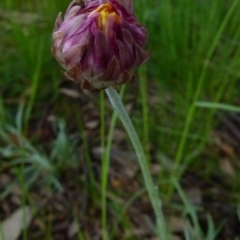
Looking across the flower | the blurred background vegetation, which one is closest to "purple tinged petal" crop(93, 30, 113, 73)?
the flower

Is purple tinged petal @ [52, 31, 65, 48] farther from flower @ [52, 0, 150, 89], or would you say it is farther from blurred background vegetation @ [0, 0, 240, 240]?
blurred background vegetation @ [0, 0, 240, 240]

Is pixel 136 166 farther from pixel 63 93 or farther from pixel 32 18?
pixel 32 18

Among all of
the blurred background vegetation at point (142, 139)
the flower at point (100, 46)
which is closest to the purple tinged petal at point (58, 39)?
the flower at point (100, 46)

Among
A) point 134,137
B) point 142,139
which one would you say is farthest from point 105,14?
point 142,139

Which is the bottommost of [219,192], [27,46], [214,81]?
[219,192]

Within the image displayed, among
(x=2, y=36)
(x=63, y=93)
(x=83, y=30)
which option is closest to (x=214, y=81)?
(x=63, y=93)

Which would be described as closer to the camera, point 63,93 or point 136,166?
point 136,166

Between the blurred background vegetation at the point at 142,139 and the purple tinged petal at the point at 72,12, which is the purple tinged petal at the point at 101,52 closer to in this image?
the purple tinged petal at the point at 72,12
